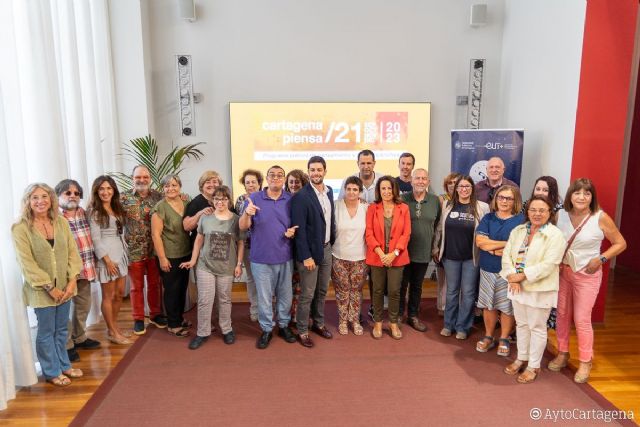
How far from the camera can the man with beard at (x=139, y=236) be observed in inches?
145

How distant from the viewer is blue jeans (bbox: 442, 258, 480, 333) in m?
3.55

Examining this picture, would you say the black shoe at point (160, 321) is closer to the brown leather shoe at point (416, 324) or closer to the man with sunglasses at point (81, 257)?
the man with sunglasses at point (81, 257)

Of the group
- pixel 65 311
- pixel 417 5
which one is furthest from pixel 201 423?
pixel 417 5

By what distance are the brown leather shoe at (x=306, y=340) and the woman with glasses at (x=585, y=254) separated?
6.72 feet

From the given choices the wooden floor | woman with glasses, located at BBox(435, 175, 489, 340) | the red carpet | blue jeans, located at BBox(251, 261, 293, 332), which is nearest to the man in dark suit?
blue jeans, located at BBox(251, 261, 293, 332)

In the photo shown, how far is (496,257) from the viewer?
10.8ft

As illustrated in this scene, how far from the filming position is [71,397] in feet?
9.34

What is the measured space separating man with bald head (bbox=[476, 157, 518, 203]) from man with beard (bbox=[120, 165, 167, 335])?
10.4 ft

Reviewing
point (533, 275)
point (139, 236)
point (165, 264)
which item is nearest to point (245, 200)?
point (165, 264)

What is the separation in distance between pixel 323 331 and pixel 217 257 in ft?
3.88

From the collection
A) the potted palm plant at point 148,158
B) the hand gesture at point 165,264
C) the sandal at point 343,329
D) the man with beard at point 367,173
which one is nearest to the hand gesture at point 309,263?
the sandal at point 343,329

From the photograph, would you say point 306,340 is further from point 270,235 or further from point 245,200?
point 245,200

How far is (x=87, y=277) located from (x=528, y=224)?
136 inches

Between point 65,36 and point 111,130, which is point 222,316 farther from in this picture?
point 65,36
